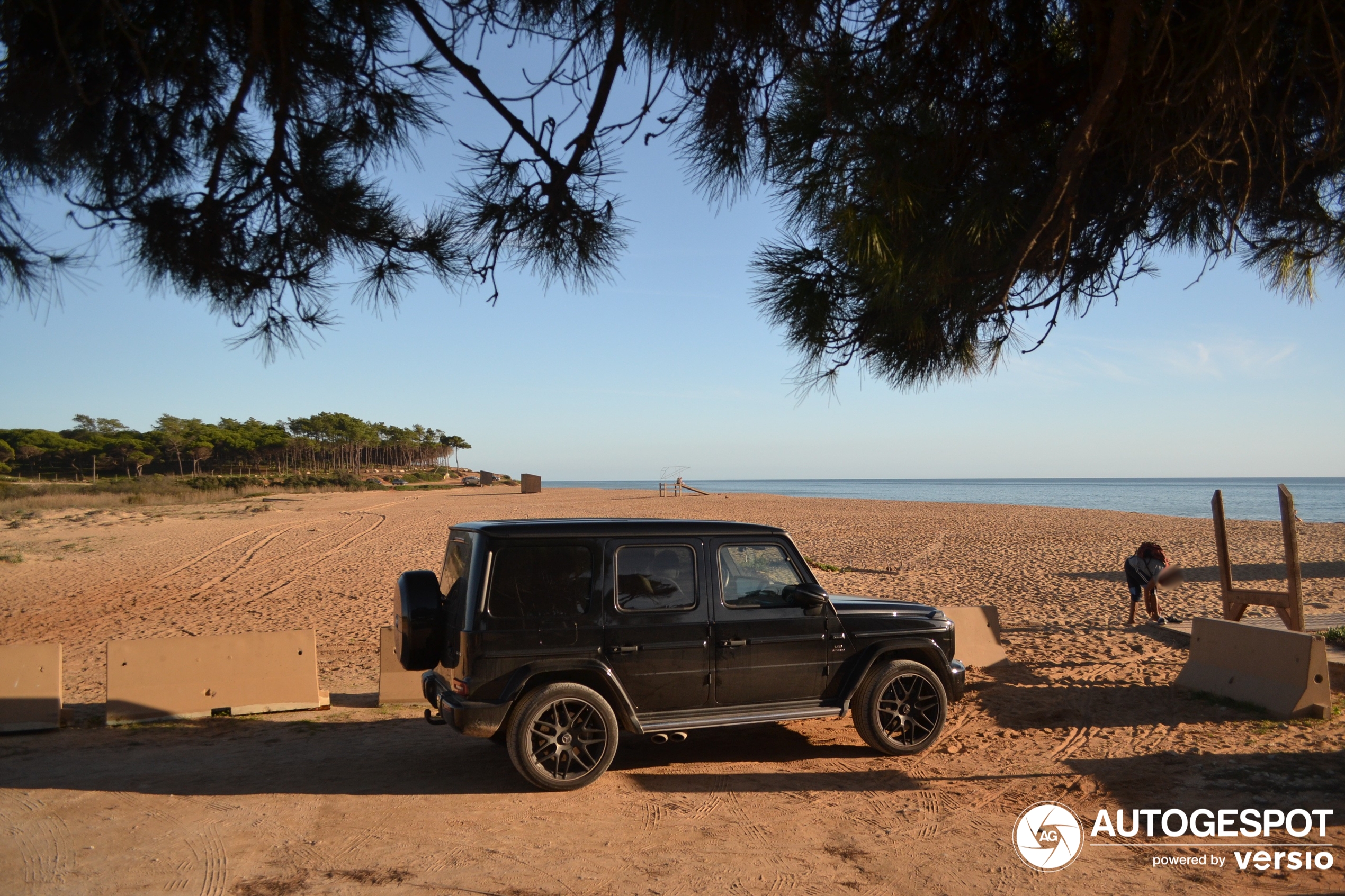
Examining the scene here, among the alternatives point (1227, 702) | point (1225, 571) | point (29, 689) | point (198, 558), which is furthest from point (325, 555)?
point (1227, 702)

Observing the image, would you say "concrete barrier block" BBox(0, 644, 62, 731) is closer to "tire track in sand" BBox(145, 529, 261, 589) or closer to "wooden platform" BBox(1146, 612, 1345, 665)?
"tire track in sand" BBox(145, 529, 261, 589)

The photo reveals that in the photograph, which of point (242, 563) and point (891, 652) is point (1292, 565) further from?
point (242, 563)

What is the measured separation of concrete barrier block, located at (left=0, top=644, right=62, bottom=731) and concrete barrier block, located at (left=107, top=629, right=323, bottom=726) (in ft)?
1.44

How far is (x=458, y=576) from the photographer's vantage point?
5500mm

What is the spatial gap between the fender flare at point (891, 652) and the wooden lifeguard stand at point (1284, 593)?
3.94 metres

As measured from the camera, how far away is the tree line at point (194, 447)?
7756 centimetres

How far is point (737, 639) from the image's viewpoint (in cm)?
556

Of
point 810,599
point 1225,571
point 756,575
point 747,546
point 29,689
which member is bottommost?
point 29,689

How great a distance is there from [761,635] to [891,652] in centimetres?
107

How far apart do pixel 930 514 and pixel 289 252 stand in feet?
116

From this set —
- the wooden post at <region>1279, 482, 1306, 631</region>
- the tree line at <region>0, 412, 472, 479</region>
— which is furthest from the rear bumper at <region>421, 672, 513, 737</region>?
the tree line at <region>0, 412, 472, 479</region>

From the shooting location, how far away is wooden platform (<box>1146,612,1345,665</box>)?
827 centimetres

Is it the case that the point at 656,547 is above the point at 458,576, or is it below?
above

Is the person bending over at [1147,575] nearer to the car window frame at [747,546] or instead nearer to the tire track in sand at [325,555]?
the car window frame at [747,546]
